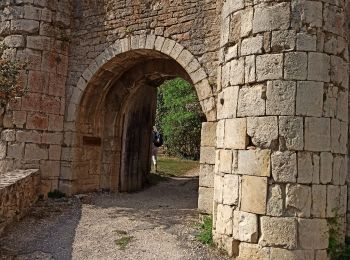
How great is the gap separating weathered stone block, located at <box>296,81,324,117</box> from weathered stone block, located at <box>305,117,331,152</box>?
0.29 feet

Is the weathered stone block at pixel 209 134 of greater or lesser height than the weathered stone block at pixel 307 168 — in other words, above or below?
above

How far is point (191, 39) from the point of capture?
24.6 feet

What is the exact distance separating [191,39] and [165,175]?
303 inches

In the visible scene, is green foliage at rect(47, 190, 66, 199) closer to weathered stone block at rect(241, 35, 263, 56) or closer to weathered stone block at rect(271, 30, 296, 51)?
weathered stone block at rect(241, 35, 263, 56)

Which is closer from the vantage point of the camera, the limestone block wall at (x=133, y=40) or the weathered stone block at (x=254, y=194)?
the weathered stone block at (x=254, y=194)

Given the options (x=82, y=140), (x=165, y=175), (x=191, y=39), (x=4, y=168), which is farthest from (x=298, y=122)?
(x=165, y=175)

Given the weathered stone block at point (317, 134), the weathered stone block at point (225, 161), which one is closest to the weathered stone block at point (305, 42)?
the weathered stone block at point (317, 134)

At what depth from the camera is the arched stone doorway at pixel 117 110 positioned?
8.20 m

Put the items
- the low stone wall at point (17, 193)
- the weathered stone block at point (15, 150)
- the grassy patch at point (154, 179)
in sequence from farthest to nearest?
1. the grassy patch at point (154, 179)
2. the weathered stone block at point (15, 150)
3. the low stone wall at point (17, 193)

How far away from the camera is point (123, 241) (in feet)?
19.5

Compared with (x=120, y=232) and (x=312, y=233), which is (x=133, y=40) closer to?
(x=120, y=232)

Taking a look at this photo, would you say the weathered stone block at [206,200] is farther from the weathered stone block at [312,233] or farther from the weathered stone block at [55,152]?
the weathered stone block at [55,152]

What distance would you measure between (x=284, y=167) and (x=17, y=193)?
169 inches

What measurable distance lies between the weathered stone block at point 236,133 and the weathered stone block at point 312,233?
117cm
